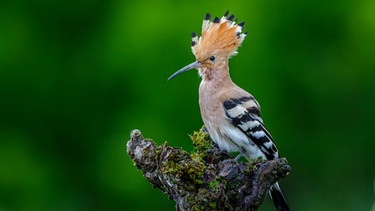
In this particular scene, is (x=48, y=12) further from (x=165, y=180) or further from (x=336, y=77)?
(x=165, y=180)

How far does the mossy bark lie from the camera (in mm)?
3144

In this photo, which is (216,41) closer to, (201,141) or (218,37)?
(218,37)

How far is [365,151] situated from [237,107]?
11.1ft

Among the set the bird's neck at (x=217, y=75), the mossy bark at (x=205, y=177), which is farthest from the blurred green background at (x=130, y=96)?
the mossy bark at (x=205, y=177)

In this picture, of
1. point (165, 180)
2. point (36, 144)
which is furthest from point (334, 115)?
point (165, 180)

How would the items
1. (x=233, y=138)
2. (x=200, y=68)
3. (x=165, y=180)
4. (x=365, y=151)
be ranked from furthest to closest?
(x=365, y=151)
(x=200, y=68)
(x=233, y=138)
(x=165, y=180)

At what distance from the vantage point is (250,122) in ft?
13.1

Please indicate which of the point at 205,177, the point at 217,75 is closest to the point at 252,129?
the point at 217,75

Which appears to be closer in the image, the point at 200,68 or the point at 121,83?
the point at 200,68

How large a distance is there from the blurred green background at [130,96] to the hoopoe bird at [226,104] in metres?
2.29

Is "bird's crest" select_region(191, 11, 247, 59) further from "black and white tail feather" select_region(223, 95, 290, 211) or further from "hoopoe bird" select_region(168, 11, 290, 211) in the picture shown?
"black and white tail feather" select_region(223, 95, 290, 211)

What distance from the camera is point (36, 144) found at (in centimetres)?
709

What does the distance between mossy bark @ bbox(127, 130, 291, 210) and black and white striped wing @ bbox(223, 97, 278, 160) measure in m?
0.69

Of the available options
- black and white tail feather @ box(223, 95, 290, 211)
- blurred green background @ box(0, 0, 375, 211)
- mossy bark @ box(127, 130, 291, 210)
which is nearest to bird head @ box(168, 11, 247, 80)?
black and white tail feather @ box(223, 95, 290, 211)
